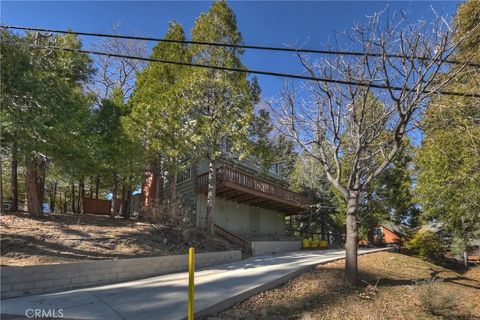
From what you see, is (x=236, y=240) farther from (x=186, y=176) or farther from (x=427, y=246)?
(x=427, y=246)

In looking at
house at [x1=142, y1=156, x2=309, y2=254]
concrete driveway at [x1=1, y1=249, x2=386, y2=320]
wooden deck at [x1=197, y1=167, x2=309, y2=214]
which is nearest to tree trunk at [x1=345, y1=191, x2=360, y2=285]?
concrete driveway at [x1=1, y1=249, x2=386, y2=320]

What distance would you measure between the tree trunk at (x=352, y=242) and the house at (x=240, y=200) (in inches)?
364

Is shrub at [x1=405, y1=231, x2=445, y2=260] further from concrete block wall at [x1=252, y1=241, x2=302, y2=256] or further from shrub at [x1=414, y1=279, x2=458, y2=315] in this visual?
shrub at [x1=414, y1=279, x2=458, y2=315]

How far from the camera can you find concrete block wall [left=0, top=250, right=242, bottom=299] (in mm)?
8594

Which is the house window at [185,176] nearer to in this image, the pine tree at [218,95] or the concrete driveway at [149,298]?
the pine tree at [218,95]

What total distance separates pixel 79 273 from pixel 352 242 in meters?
7.02

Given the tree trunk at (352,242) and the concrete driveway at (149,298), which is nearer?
the concrete driveway at (149,298)

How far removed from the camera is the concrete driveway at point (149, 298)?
23.4 feet

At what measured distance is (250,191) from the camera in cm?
2403

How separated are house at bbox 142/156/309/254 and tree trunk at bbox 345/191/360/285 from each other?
9246 millimetres

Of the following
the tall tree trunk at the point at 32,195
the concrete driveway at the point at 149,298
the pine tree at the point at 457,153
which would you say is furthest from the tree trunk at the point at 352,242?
the tall tree trunk at the point at 32,195

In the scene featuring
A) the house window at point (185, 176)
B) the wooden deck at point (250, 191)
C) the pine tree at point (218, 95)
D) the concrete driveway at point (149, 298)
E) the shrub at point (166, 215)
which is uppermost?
the pine tree at point (218, 95)

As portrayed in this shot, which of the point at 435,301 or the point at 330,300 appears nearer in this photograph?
the point at 435,301

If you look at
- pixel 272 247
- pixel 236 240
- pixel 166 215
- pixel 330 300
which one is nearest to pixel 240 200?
pixel 272 247
